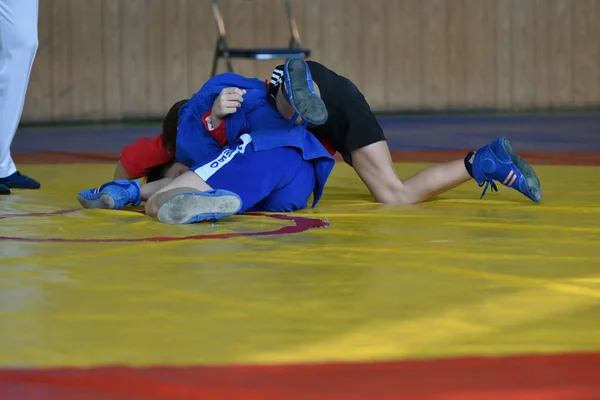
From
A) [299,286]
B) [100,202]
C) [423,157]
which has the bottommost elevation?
[423,157]

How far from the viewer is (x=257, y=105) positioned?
2.75 metres

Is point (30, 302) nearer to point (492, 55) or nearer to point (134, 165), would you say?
point (134, 165)

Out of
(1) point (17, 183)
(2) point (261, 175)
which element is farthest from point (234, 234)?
(1) point (17, 183)

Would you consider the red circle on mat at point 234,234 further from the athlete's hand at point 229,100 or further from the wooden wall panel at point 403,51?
the wooden wall panel at point 403,51

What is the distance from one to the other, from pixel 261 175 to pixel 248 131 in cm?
16

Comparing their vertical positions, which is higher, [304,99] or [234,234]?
[304,99]

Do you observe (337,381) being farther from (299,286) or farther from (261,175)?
(261,175)

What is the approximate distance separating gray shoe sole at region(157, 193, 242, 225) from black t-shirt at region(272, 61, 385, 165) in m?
0.58

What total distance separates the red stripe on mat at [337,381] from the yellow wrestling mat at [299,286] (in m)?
0.04

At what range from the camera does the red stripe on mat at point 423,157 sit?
4.21m

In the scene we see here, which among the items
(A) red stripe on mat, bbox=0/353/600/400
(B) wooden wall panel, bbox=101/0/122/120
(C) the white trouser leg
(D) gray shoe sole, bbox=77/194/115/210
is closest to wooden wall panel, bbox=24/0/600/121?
(B) wooden wall panel, bbox=101/0/122/120

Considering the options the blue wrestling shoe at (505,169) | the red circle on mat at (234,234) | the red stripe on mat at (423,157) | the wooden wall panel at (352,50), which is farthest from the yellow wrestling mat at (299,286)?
the wooden wall panel at (352,50)

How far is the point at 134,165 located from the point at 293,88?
2.07 ft

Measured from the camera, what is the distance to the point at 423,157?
174 inches
